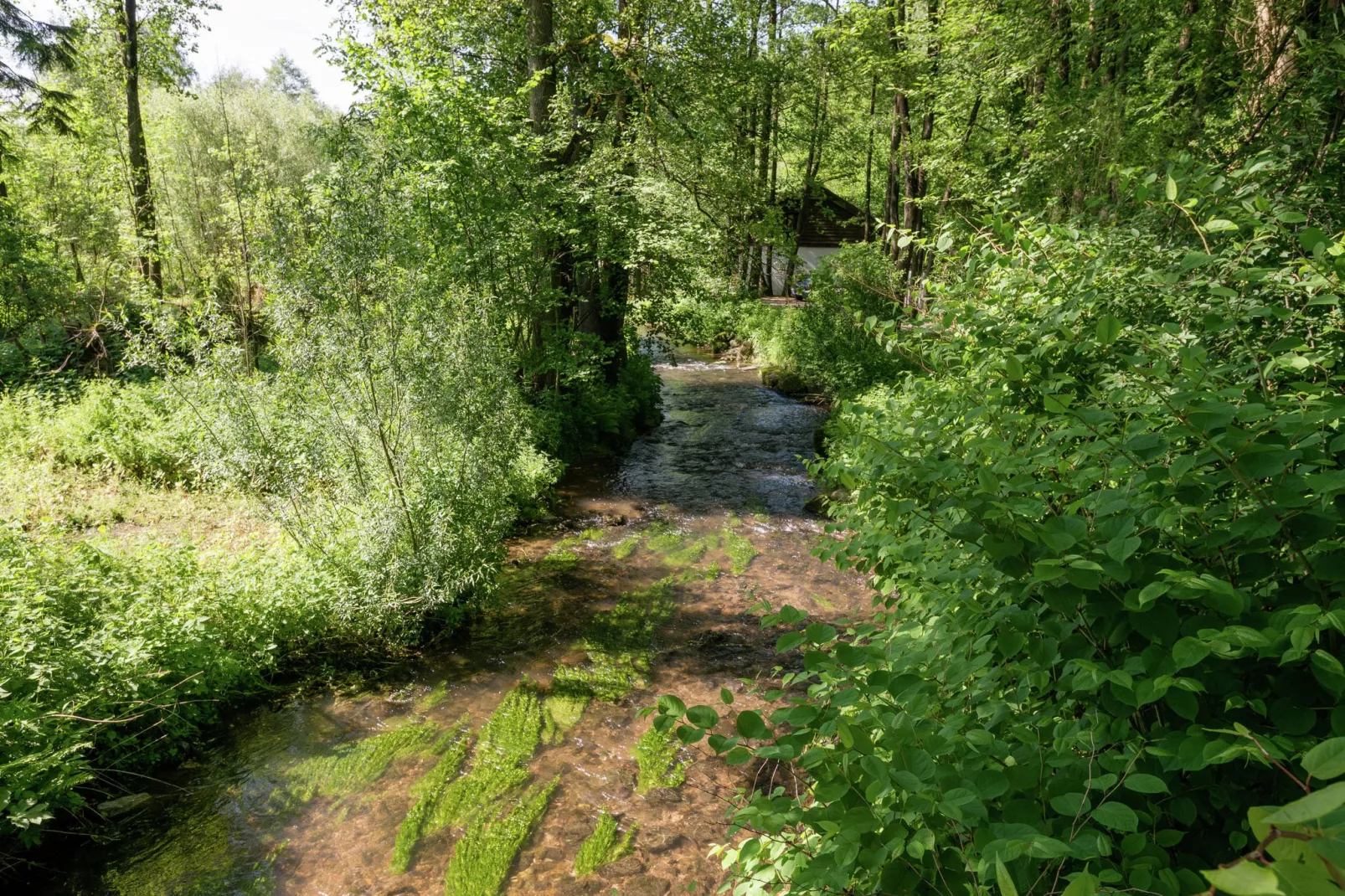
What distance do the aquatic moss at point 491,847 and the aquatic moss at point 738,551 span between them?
4006mm

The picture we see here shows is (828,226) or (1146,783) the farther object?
(828,226)

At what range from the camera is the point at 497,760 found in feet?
16.6

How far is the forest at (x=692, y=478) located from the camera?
1.54m

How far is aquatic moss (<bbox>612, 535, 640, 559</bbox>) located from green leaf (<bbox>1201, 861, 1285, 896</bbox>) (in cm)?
811

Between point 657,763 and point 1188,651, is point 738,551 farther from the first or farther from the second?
point 1188,651

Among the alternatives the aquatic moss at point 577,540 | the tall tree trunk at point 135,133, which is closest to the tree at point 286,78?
the tall tree trunk at point 135,133

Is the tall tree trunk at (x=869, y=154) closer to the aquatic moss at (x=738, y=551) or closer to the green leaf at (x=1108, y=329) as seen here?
the aquatic moss at (x=738, y=551)

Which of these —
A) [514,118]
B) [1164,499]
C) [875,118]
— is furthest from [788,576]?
[875,118]

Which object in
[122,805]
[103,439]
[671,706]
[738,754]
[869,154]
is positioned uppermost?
[869,154]

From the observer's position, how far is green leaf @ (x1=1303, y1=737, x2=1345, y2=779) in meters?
0.85

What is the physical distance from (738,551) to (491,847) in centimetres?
504

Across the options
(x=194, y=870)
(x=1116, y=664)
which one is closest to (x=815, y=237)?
(x=194, y=870)

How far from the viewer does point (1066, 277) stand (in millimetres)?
3627

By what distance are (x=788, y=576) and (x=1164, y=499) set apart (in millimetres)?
6410
